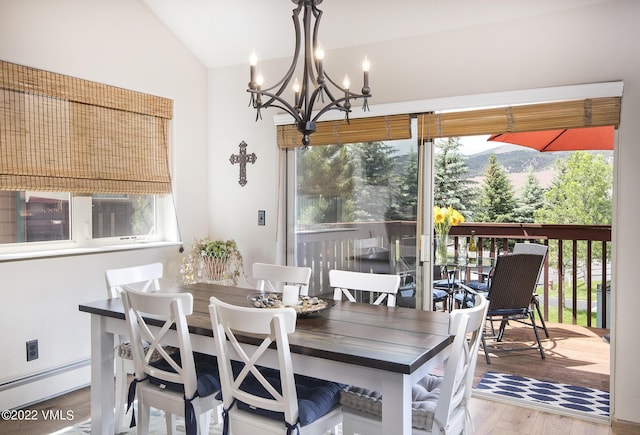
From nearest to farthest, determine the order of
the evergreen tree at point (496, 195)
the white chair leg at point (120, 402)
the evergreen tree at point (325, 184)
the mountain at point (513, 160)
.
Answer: the white chair leg at point (120, 402), the evergreen tree at point (325, 184), the mountain at point (513, 160), the evergreen tree at point (496, 195)

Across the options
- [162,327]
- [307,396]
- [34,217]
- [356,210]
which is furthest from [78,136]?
[307,396]

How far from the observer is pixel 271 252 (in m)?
4.25

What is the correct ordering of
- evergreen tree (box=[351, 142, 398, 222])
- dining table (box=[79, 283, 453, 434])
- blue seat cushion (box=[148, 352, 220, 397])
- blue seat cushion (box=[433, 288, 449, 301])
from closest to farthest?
dining table (box=[79, 283, 453, 434]) < blue seat cushion (box=[148, 352, 220, 397]) < evergreen tree (box=[351, 142, 398, 222]) < blue seat cushion (box=[433, 288, 449, 301])

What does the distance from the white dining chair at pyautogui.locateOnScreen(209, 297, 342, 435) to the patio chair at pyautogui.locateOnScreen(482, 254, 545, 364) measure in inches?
92.9

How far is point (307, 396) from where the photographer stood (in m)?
2.07

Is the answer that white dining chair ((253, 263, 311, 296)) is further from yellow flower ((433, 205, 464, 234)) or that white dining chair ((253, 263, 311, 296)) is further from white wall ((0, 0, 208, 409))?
yellow flower ((433, 205, 464, 234))

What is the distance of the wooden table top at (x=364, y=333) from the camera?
1.81m

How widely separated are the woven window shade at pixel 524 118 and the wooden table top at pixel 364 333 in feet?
4.75

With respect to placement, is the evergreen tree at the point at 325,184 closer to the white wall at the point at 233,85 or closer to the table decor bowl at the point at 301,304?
the white wall at the point at 233,85

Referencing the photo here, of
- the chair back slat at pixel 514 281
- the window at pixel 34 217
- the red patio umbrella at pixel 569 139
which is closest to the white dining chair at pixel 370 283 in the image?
the chair back slat at pixel 514 281

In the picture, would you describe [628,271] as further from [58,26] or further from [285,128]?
[58,26]

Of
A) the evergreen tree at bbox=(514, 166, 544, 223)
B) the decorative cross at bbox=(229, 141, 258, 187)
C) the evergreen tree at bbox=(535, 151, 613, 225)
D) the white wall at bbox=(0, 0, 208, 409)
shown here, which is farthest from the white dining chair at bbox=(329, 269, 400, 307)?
the evergreen tree at bbox=(514, 166, 544, 223)

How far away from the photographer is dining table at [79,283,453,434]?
1.77 meters

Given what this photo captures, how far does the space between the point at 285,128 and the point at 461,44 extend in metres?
1.53
